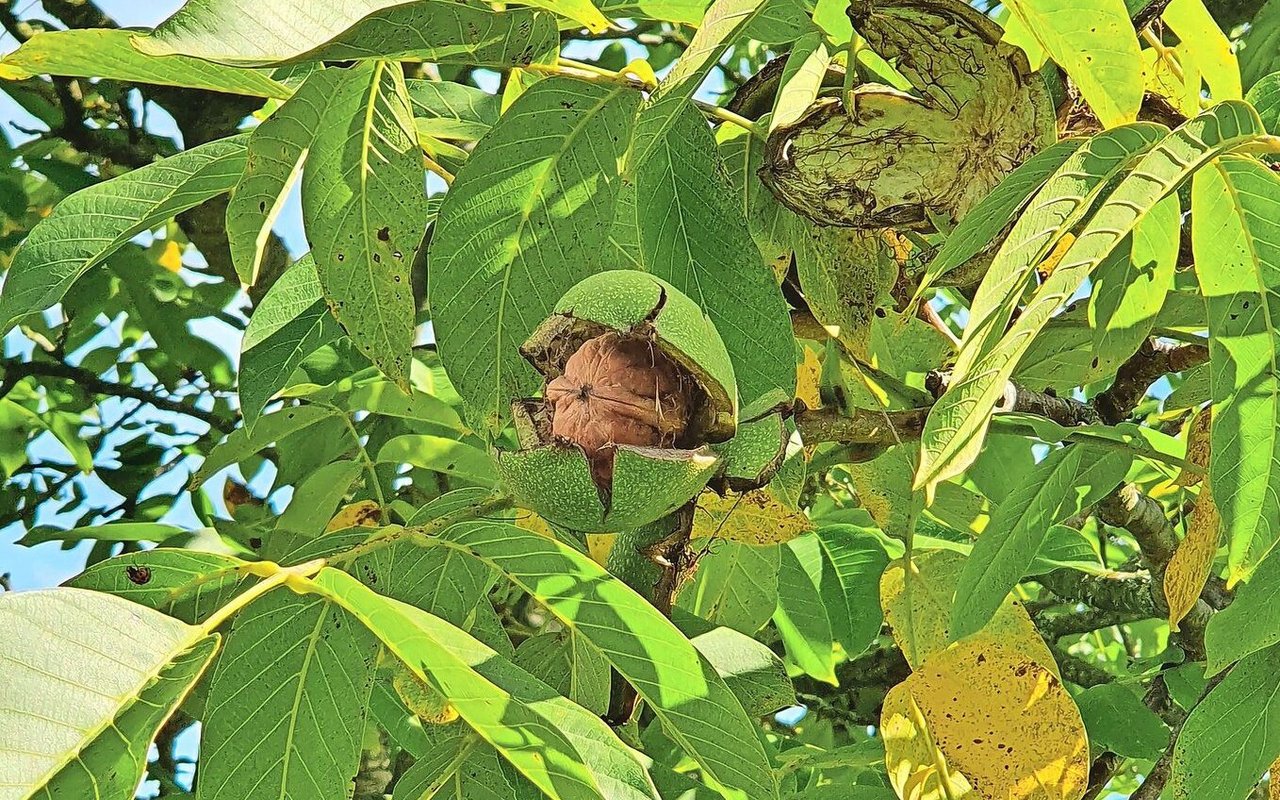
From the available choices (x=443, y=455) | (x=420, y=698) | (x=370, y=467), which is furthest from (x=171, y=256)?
(x=420, y=698)

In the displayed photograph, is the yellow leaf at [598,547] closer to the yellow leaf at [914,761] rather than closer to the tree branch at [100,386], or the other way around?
the yellow leaf at [914,761]

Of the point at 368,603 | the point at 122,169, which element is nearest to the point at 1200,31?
the point at 368,603

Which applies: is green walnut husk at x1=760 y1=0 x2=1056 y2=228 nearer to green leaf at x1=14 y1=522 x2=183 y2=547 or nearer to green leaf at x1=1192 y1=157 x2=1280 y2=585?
green leaf at x1=1192 y1=157 x2=1280 y2=585

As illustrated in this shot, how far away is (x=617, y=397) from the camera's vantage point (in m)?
1.02

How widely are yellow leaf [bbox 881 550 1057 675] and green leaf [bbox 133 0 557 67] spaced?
88cm

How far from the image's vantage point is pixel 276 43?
0.76m

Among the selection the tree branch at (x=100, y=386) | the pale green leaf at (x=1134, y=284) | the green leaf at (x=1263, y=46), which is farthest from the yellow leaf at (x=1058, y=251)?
the tree branch at (x=100, y=386)

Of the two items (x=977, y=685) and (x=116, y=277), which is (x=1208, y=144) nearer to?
(x=977, y=685)

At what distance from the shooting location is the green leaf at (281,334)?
133 centimetres

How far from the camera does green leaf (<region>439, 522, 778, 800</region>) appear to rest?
→ 1.02 m

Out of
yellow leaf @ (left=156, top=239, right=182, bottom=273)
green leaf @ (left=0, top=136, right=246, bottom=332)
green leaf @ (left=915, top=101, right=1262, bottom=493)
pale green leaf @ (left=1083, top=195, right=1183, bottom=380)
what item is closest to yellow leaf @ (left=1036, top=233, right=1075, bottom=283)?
pale green leaf @ (left=1083, top=195, right=1183, bottom=380)

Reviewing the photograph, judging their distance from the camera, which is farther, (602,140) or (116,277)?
(116,277)

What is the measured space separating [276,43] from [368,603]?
0.45 meters

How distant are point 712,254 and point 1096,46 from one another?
384mm
